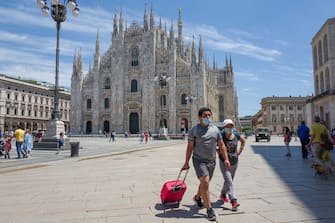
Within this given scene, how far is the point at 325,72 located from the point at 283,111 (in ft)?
153

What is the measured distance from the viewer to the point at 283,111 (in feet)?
226

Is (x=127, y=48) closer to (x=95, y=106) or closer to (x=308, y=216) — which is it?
(x=95, y=106)

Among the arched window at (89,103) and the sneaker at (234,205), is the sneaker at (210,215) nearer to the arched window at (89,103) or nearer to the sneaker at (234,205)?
the sneaker at (234,205)

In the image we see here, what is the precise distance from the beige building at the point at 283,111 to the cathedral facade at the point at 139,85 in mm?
29234

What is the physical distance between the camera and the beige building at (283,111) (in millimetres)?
68250

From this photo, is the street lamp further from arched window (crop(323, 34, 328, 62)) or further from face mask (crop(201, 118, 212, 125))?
arched window (crop(323, 34, 328, 62))

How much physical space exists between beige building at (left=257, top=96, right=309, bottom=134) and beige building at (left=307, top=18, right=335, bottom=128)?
4134 cm

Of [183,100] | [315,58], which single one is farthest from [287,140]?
[183,100]

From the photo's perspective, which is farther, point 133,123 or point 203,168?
point 133,123

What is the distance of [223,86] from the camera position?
62.5 metres

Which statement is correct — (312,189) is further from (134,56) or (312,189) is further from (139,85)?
(134,56)

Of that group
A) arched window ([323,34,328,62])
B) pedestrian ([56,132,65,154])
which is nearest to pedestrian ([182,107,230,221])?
pedestrian ([56,132,65,154])

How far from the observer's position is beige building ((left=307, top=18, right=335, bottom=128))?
2347 cm

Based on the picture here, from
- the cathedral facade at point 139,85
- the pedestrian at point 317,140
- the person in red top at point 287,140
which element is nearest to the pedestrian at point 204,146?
the pedestrian at point 317,140
